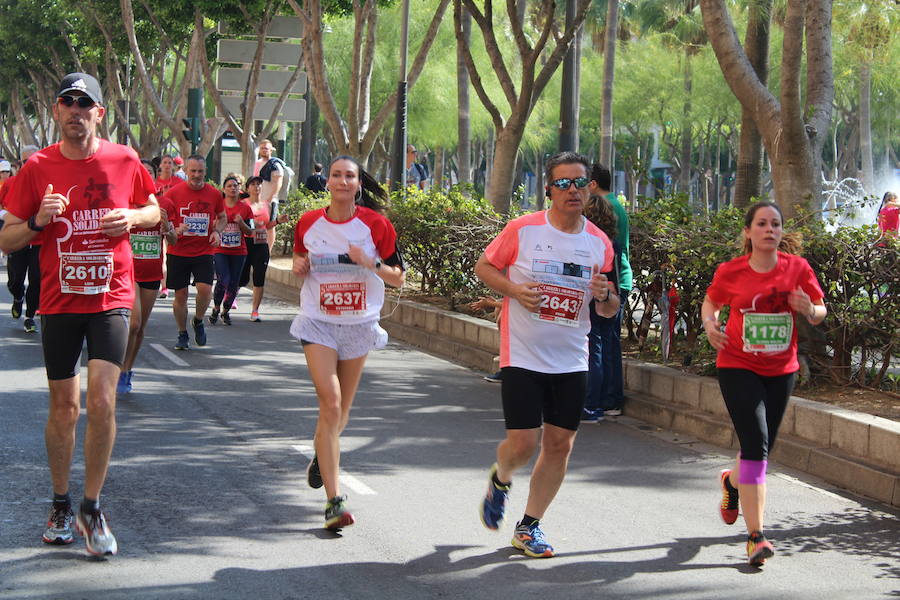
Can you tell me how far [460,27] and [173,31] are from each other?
15.5 metres

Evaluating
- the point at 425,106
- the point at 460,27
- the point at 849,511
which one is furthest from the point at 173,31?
the point at 849,511

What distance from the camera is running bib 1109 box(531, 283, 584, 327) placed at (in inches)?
224

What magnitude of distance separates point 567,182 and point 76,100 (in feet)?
6.99

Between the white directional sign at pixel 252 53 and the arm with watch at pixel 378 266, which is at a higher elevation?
the white directional sign at pixel 252 53

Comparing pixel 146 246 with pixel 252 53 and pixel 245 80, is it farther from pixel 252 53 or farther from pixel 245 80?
pixel 245 80

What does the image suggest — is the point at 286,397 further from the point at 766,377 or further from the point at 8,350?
the point at 766,377

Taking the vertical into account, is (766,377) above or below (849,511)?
above

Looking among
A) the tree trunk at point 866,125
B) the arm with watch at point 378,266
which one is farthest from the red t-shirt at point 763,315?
the tree trunk at point 866,125

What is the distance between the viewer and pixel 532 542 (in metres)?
5.76

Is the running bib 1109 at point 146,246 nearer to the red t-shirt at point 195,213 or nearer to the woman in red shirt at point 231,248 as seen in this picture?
the red t-shirt at point 195,213

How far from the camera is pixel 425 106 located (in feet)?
162

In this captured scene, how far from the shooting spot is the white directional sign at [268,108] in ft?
92.0

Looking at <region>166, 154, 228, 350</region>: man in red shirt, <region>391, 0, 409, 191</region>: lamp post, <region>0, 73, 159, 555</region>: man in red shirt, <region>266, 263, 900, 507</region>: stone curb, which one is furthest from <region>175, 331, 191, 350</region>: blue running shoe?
<region>391, 0, 409, 191</region>: lamp post

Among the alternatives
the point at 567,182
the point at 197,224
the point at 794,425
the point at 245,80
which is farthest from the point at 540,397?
the point at 245,80
